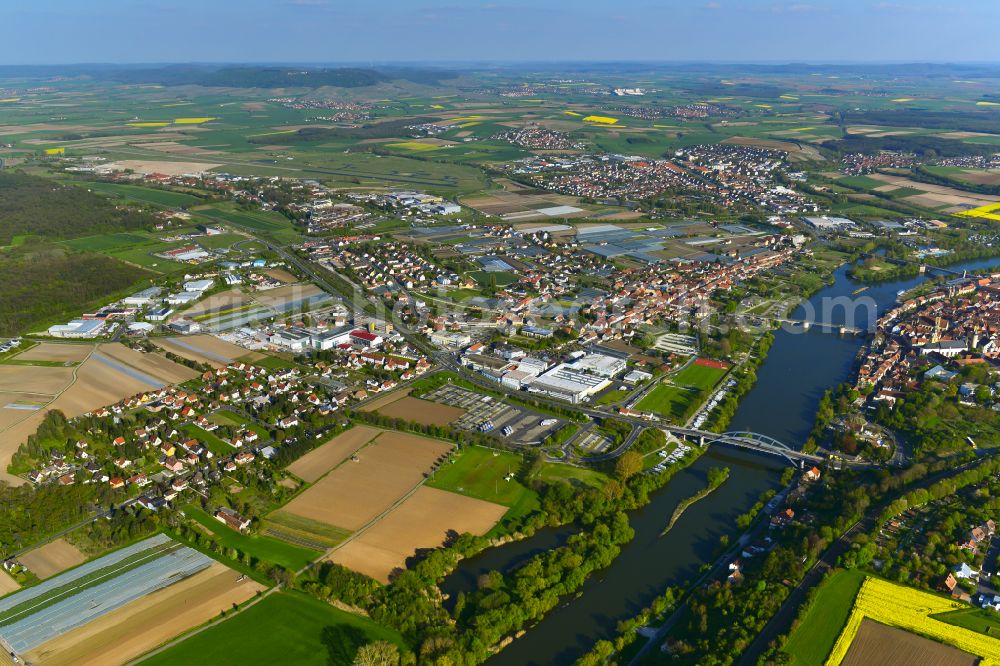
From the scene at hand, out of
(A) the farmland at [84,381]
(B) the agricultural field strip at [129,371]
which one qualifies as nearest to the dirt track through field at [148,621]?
(A) the farmland at [84,381]

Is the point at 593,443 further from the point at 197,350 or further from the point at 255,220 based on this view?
the point at 255,220

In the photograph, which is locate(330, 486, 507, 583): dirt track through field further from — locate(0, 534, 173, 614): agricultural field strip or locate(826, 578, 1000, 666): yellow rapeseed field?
locate(826, 578, 1000, 666): yellow rapeseed field

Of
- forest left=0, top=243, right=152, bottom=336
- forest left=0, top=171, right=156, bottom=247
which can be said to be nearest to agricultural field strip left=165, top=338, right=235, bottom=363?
forest left=0, top=243, right=152, bottom=336

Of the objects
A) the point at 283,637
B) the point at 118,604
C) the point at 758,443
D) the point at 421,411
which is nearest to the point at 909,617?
the point at 758,443

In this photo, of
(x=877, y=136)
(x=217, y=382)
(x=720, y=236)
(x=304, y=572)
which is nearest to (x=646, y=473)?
(x=304, y=572)

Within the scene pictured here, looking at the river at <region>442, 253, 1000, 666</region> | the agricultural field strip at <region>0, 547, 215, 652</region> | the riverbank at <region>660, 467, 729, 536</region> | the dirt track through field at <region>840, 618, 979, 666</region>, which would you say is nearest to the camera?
the dirt track through field at <region>840, 618, 979, 666</region>

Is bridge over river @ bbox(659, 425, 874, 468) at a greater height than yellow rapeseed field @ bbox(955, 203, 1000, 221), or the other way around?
yellow rapeseed field @ bbox(955, 203, 1000, 221)
